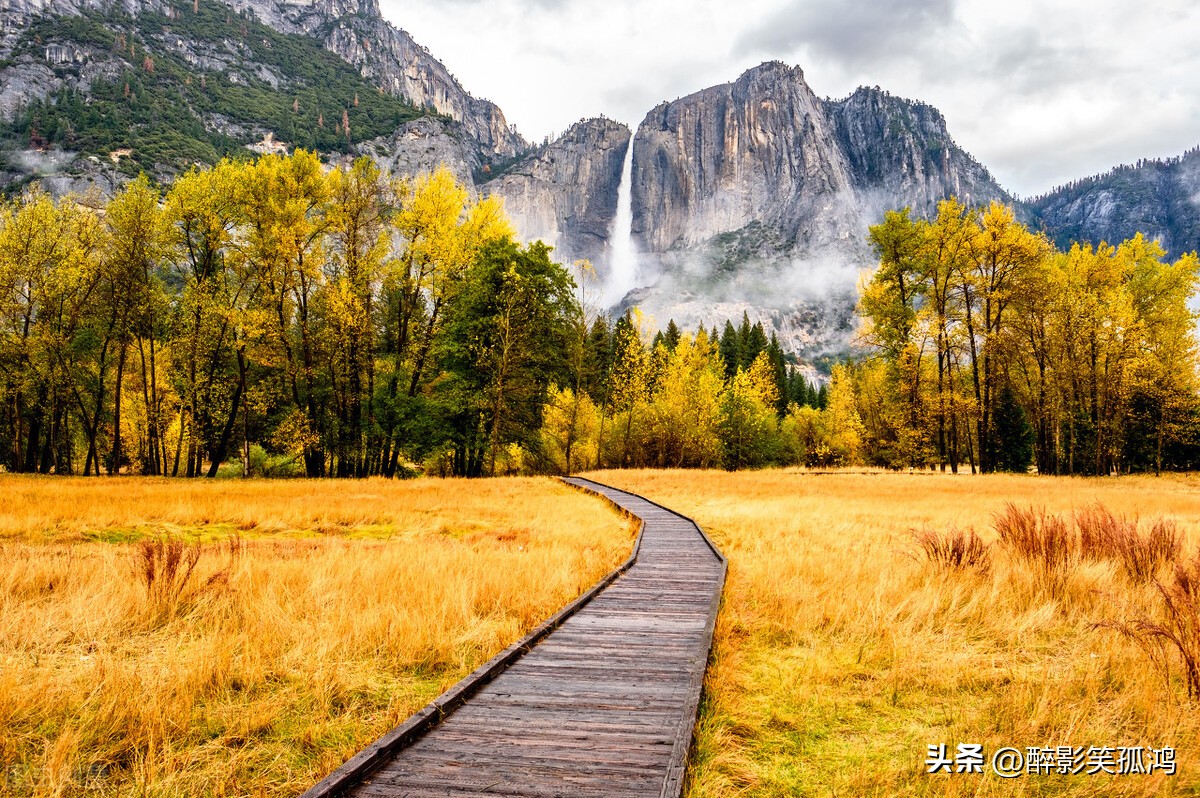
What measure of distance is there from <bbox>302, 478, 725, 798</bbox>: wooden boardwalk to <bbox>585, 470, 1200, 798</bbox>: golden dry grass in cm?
30

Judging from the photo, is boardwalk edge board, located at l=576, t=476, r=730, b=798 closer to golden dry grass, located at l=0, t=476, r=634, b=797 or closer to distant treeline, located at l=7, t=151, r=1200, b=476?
golden dry grass, located at l=0, t=476, r=634, b=797

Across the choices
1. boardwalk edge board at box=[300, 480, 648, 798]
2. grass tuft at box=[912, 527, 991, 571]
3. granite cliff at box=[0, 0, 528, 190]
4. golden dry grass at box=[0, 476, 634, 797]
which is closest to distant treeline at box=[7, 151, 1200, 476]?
golden dry grass at box=[0, 476, 634, 797]

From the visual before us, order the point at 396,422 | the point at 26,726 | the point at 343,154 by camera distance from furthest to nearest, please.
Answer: the point at 343,154
the point at 396,422
the point at 26,726

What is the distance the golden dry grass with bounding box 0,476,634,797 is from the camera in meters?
3.43

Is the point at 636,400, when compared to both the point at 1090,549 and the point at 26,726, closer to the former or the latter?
the point at 1090,549

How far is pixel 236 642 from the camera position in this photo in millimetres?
5223

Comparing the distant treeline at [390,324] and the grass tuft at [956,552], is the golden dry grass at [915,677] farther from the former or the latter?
the distant treeline at [390,324]

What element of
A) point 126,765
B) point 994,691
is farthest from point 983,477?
point 126,765

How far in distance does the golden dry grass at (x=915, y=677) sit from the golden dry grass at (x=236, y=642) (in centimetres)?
255

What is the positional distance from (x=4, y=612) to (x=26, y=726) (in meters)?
3.19

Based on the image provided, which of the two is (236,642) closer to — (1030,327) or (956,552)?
(956,552)

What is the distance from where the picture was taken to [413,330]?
31.5 meters

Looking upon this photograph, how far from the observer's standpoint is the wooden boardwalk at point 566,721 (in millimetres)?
2980

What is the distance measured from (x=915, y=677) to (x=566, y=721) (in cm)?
339
